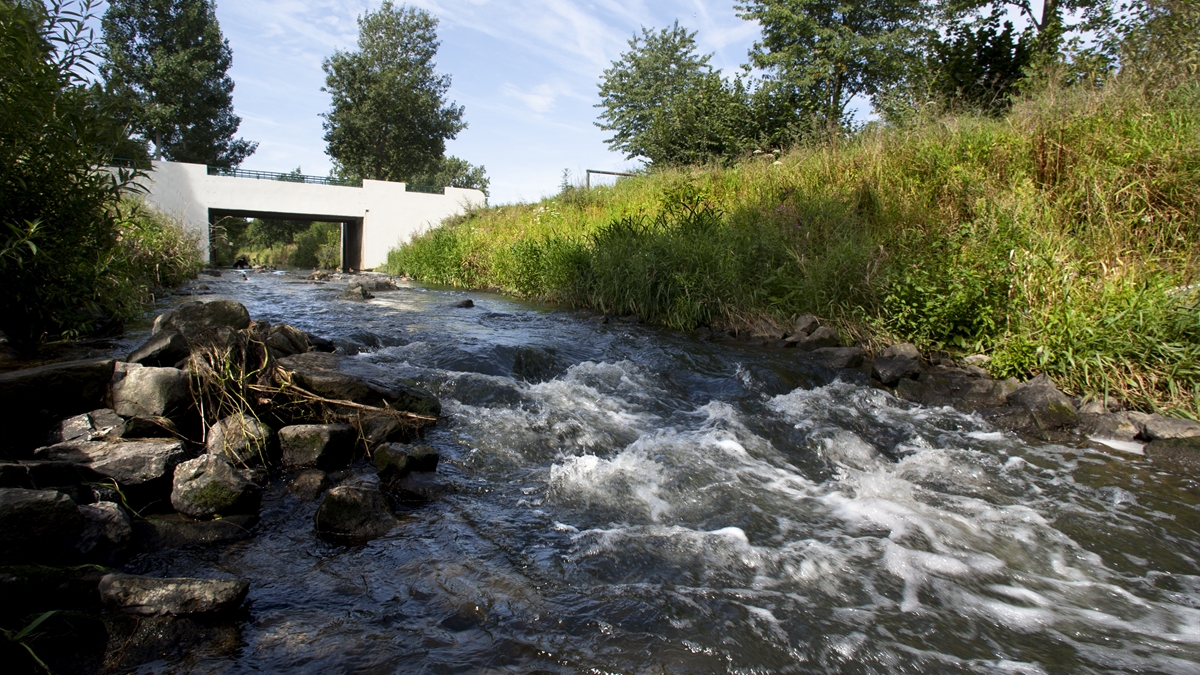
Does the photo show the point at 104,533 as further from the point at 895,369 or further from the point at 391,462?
the point at 895,369

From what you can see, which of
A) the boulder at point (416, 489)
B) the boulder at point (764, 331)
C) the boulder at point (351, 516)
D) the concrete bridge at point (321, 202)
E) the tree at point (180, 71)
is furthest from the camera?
the tree at point (180, 71)

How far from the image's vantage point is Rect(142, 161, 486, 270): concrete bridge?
87.6 feet

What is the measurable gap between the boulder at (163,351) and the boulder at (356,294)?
9.25 m

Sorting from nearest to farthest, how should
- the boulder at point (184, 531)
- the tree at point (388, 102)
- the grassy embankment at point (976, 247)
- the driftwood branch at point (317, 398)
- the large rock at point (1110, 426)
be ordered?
the boulder at point (184, 531) < the driftwood branch at point (317, 398) < the large rock at point (1110, 426) < the grassy embankment at point (976, 247) < the tree at point (388, 102)

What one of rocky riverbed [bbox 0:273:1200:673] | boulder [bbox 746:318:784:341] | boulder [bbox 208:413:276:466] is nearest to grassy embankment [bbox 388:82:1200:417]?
boulder [bbox 746:318:784:341]

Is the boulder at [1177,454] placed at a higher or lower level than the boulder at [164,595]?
higher

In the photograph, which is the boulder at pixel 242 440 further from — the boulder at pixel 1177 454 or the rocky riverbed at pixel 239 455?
the boulder at pixel 1177 454

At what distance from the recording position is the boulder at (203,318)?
5.05 metres

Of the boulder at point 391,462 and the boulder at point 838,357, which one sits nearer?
the boulder at point 391,462

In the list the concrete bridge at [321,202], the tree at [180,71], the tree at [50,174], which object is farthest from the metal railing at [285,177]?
the tree at [50,174]

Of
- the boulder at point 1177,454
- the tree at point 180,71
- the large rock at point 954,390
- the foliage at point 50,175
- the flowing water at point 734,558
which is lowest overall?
the flowing water at point 734,558

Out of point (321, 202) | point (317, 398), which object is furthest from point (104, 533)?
point (321, 202)

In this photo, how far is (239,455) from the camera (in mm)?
3900

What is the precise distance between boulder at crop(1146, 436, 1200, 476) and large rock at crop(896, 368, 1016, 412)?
1193mm
